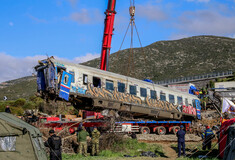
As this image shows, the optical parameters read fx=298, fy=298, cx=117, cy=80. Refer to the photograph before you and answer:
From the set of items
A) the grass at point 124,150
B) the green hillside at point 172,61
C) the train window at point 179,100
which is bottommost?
the grass at point 124,150

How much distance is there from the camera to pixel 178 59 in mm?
114312

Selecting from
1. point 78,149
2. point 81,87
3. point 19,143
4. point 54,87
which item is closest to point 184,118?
point 81,87

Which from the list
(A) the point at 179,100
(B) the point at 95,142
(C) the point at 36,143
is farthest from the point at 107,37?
(C) the point at 36,143

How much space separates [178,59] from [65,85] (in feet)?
326

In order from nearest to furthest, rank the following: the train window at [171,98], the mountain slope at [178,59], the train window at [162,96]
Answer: the train window at [162,96], the train window at [171,98], the mountain slope at [178,59]

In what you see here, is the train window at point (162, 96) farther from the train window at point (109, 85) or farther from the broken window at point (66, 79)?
the broken window at point (66, 79)

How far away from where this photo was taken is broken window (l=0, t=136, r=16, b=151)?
8.79 m

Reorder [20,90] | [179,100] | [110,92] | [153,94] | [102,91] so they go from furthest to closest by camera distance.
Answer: [20,90] < [179,100] < [153,94] < [110,92] < [102,91]

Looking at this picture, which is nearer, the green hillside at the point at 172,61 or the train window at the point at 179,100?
the train window at the point at 179,100

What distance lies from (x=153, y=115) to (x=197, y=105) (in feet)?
25.8

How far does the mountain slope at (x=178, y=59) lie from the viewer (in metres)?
96.6

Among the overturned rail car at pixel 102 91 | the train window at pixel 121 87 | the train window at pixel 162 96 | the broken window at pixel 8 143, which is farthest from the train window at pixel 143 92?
the broken window at pixel 8 143

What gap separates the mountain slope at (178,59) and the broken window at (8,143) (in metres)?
76.3

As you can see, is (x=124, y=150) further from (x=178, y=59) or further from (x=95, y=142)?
(x=178, y=59)
